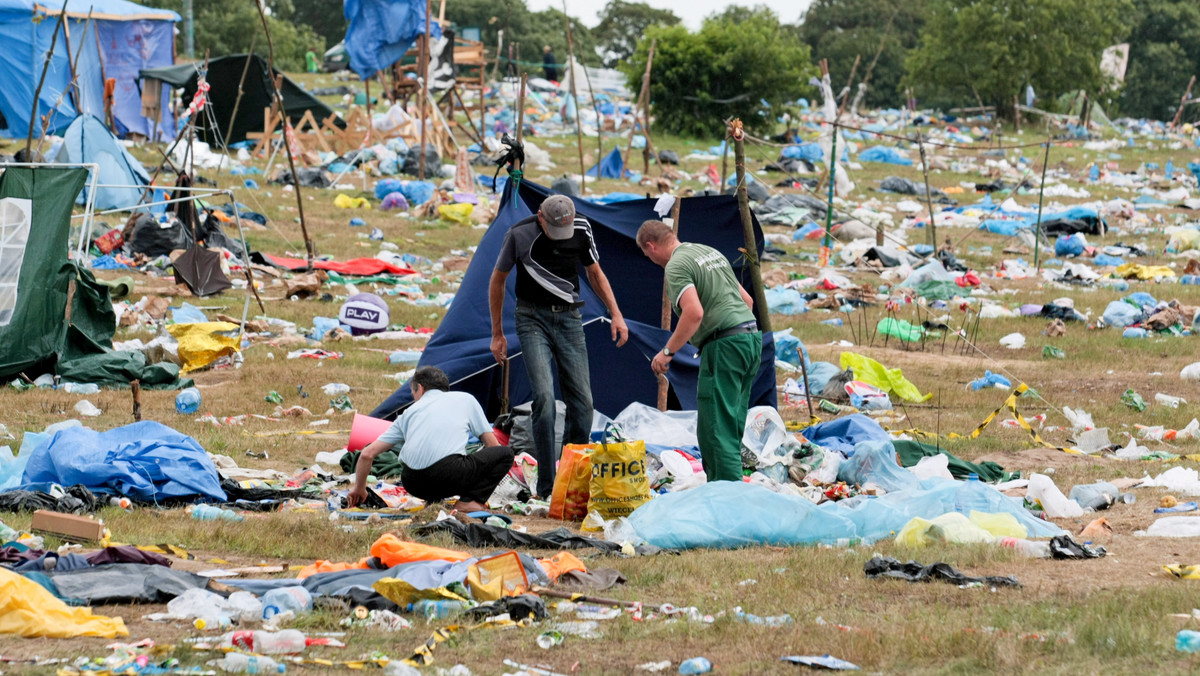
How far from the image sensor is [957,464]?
7266 millimetres

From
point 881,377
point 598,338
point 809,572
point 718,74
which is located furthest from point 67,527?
point 718,74

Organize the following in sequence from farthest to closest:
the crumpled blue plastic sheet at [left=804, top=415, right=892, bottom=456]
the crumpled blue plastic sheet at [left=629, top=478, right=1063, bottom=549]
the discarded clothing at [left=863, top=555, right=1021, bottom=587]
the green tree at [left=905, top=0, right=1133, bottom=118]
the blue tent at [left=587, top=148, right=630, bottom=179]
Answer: the green tree at [left=905, top=0, right=1133, bottom=118]
the blue tent at [left=587, top=148, right=630, bottom=179]
the crumpled blue plastic sheet at [left=804, top=415, right=892, bottom=456]
the crumpled blue plastic sheet at [left=629, top=478, right=1063, bottom=549]
the discarded clothing at [left=863, top=555, right=1021, bottom=587]

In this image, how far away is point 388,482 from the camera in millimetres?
7176

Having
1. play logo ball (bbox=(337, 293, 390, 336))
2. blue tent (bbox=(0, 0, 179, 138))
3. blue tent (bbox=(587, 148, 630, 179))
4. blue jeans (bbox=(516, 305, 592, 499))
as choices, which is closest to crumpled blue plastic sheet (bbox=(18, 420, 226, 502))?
blue jeans (bbox=(516, 305, 592, 499))

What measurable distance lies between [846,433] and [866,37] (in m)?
51.8

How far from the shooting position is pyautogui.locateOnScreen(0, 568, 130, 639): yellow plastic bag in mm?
3959

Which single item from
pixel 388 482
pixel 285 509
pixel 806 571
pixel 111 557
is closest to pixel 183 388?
pixel 388 482

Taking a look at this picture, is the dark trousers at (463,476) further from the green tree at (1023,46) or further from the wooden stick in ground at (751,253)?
the green tree at (1023,46)

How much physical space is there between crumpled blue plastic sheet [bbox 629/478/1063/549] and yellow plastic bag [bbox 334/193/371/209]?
51.1 feet

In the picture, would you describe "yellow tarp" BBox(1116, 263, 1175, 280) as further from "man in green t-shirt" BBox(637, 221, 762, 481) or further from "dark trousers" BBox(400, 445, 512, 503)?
"dark trousers" BBox(400, 445, 512, 503)

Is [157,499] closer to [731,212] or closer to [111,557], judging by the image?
[111,557]

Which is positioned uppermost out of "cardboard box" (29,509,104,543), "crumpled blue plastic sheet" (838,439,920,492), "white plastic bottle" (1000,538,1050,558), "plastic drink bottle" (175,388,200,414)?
"white plastic bottle" (1000,538,1050,558)

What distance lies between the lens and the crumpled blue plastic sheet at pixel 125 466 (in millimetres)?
6117

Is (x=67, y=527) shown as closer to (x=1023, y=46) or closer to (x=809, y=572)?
(x=809, y=572)
